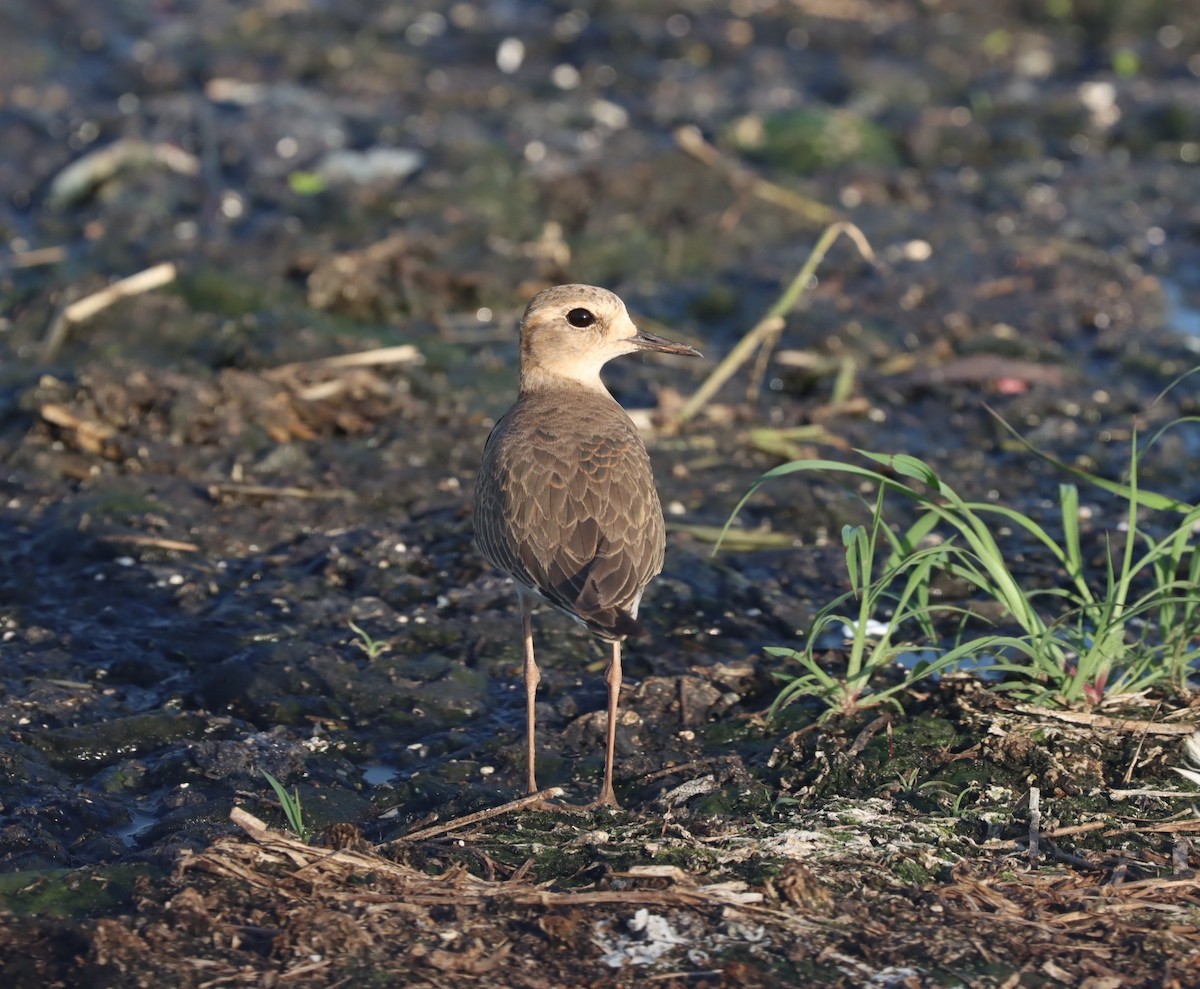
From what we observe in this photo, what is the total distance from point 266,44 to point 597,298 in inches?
331

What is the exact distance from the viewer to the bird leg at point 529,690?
541 centimetres

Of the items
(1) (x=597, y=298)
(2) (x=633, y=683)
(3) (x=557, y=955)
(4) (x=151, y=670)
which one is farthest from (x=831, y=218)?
(3) (x=557, y=955)

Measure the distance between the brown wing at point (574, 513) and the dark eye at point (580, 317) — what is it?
1.61ft

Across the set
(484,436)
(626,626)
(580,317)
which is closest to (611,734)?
(626,626)

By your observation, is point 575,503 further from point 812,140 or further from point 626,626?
point 812,140

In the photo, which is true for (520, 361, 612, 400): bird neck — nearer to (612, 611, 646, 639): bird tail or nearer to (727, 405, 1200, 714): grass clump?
(727, 405, 1200, 714): grass clump

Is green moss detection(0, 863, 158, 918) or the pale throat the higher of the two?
the pale throat

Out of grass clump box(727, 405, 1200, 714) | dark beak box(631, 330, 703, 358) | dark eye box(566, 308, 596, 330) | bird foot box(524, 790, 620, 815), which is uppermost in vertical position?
dark eye box(566, 308, 596, 330)

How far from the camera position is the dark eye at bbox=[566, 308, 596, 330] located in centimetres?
643

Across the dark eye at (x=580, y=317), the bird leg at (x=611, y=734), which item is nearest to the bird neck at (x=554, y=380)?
the dark eye at (x=580, y=317)

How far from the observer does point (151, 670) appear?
618 centimetres

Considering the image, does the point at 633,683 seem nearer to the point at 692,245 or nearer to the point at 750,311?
the point at 750,311

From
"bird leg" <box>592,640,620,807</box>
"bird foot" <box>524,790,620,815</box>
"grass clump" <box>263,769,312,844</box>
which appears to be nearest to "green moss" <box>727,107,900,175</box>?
"bird leg" <box>592,640,620,807</box>

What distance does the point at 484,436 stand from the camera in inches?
320
